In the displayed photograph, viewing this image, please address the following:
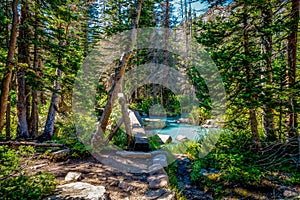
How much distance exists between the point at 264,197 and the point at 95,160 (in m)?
3.75

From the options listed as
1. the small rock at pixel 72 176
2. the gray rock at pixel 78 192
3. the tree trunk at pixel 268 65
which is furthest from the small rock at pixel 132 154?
the tree trunk at pixel 268 65

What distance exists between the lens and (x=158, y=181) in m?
3.75

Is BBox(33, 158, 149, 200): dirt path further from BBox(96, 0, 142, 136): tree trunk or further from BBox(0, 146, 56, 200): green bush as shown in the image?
BBox(96, 0, 142, 136): tree trunk

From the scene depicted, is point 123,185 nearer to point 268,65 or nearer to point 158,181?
point 158,181

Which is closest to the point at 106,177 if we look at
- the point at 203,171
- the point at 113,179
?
the point at 113,179

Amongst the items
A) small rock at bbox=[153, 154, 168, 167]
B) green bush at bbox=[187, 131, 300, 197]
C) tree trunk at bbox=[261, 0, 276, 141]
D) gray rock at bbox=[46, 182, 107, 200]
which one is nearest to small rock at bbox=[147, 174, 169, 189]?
small rock at bbox=[153, 154, 168, 167]

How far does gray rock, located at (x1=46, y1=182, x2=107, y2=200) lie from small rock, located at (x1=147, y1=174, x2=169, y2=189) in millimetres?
1075

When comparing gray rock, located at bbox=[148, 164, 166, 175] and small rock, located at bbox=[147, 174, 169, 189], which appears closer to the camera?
small rock, located at bbox=[147, 174, 169, 189]

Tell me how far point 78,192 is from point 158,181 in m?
1.57

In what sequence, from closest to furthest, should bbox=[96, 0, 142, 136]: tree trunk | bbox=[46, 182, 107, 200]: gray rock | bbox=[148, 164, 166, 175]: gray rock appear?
bbox=[46, 182, 107, 200]: gray rock, bbox=[148, 164, 166, 175]: gray rock, bbox=[96, 0, 142, 136]: tree trunk

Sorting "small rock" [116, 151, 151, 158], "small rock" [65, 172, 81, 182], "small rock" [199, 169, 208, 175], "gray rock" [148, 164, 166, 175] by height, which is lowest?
"small rock" [199, 169, 208, 175]

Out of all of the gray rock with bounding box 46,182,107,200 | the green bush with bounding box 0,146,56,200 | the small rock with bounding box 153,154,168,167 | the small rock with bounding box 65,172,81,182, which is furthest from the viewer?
the small rock with bounding box 153,154,168,167

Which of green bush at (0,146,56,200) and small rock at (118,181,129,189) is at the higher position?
green bush at (0,146,56,200)

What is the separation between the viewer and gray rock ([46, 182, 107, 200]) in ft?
8.75
